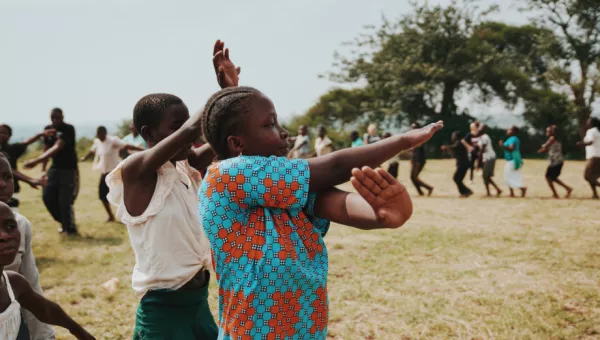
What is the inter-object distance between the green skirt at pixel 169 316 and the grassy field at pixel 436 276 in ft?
6.32

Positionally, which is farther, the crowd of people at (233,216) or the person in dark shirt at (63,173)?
the person in dark shirt at (63,173)

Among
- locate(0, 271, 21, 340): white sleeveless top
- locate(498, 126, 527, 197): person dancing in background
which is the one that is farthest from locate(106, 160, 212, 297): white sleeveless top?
locate(498, 126, 527, 197): person dancing in background

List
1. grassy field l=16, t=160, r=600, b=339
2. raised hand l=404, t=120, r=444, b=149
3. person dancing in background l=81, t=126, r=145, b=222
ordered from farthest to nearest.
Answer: person dancing in background l=81, t=126, r=145, b=222 < grassy field l=16, t=160, r=600, b=339 < raised hand l=404, t=120, r=444, b=149

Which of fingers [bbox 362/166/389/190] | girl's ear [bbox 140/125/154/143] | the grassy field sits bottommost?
the grassy field

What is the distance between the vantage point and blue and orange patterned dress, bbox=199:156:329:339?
1473mm

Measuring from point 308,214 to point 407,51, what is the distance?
30.0m

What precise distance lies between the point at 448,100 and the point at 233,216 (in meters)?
30.4

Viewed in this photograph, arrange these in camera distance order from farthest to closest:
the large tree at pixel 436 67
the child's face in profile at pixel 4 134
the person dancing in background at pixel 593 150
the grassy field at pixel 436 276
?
the large tree at pixel 436 67 < the person dancing in background at pixel 593 150 < the child's face in profile at pixel 4 134 < the grassy field at pixel 436 276

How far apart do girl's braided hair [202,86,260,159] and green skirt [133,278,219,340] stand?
920 millimetres

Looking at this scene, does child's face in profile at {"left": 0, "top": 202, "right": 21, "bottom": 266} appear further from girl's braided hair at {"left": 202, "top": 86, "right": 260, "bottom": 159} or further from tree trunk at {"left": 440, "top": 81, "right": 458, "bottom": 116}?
tree trunk at {"left": 440, "top": 81, "right": 458, "bottom": 116}

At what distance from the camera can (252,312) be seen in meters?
1.54

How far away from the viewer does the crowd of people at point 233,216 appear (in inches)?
57.5

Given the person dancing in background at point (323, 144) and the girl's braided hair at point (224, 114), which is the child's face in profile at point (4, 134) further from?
the person dancing in background at point (323, 144)

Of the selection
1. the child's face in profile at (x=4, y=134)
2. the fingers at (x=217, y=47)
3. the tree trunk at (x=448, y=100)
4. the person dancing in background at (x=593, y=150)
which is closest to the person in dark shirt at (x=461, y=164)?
the person dancing in background at (x=593, y=150)
